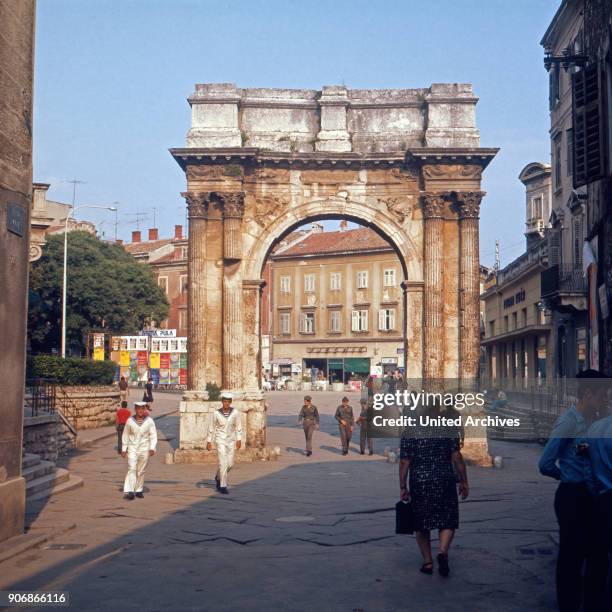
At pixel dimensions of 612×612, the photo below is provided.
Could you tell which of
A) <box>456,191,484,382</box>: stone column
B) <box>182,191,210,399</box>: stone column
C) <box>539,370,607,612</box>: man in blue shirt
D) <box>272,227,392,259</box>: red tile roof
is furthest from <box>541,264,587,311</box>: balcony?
<box>272,227,392,259</box>: red tile roof

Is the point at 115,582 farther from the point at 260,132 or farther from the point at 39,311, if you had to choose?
the point at 39,311

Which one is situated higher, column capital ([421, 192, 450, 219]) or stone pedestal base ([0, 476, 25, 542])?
column capital ([421, 192, 450, 219])

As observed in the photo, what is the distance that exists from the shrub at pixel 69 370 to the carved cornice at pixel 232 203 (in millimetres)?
10046

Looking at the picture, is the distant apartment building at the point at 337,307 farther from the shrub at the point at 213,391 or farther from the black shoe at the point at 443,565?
the black shoe at the point at 443,565

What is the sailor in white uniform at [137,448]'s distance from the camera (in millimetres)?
14977

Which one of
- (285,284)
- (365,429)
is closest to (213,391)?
(365,429)

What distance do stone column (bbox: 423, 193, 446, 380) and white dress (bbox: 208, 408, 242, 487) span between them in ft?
23.7

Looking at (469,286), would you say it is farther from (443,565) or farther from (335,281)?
(335,281)

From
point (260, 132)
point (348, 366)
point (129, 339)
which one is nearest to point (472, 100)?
point (260, 132)

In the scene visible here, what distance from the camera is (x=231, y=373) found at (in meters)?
22.4

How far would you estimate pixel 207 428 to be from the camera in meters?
21.8

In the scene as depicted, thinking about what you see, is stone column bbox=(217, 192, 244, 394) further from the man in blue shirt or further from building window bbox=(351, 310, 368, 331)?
building window bbox=(351, 310, 368, 331)

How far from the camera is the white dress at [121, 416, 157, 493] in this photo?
590 inches

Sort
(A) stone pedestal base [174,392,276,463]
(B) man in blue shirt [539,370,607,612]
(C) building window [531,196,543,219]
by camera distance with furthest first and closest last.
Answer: (C) building window [531,196,543,219] < (A) stone pedestal base [174,392,276,463] < (B) man in blue shirt [539,370,607,612]
